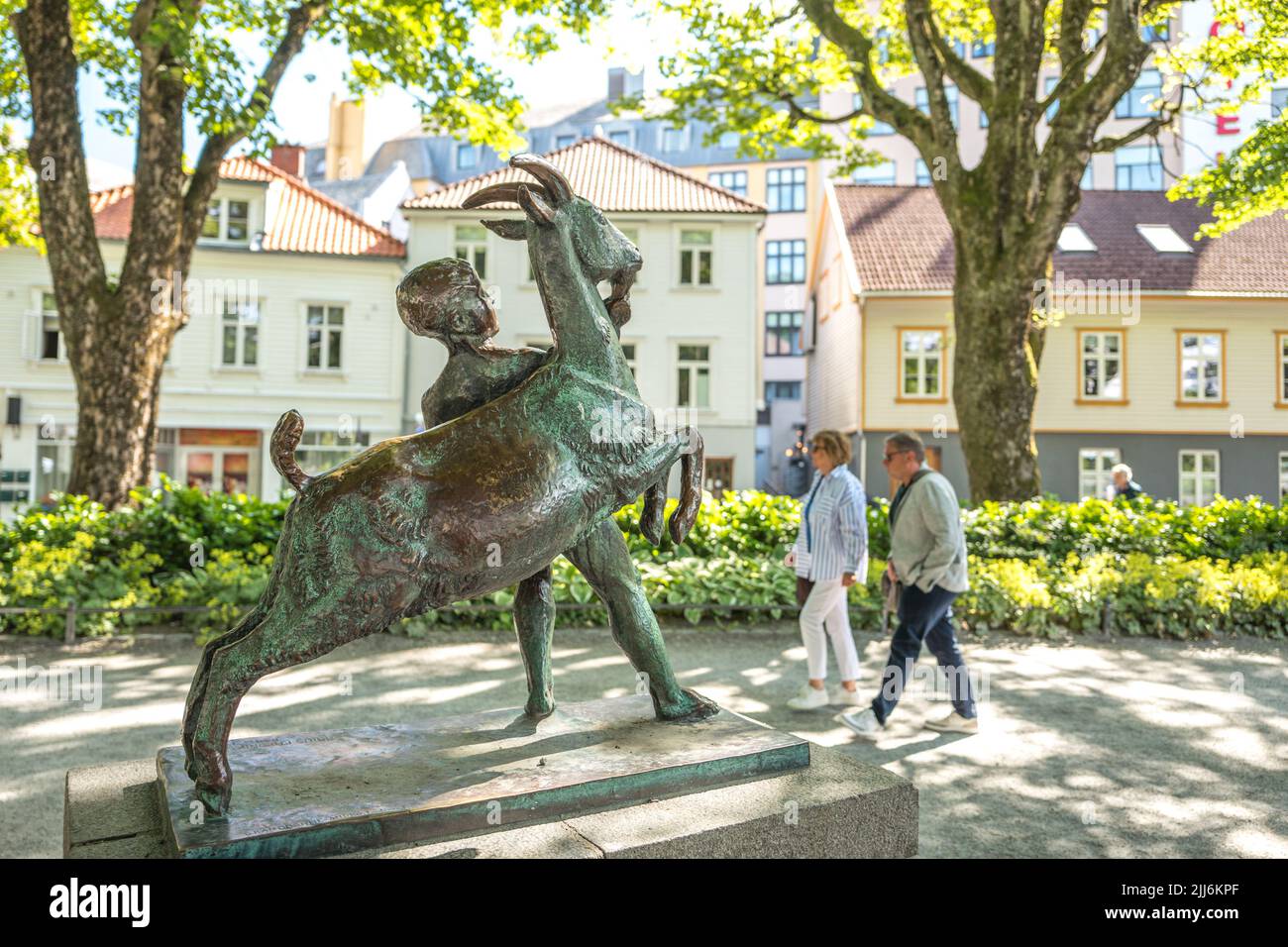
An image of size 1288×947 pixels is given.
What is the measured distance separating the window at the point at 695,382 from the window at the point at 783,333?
70.1 ft

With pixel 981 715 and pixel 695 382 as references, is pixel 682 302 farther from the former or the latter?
pixel 981 715

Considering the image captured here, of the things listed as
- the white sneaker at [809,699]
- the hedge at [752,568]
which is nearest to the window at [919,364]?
the hedge at [752,568]

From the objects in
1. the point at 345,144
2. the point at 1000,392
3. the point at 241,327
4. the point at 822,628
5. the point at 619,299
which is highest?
the point at 345,144

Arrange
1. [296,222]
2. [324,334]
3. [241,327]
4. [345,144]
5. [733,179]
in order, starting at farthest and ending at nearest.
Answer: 1. [733,179]
2. [345,144]
3. [296,222]
4. [324,334]
5. [241,327]

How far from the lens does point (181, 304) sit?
11.0m

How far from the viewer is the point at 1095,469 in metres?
25.7

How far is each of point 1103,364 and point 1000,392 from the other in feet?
52.5

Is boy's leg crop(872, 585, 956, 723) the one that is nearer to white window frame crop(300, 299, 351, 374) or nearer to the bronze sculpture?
the bronze sculpture

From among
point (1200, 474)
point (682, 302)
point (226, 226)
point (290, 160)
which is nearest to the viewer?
point (1200, 474)

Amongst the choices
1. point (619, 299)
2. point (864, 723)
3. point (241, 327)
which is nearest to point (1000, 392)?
point (864, 723)

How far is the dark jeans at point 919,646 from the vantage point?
599cm

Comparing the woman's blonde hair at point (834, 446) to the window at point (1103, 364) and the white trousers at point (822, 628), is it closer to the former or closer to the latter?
the white trousers at point (822, 628)

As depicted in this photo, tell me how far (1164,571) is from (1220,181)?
5954 millimetres
